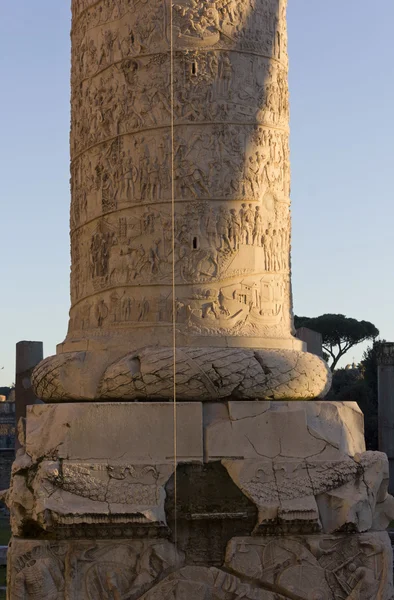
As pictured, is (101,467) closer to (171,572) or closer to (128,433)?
(128,433)

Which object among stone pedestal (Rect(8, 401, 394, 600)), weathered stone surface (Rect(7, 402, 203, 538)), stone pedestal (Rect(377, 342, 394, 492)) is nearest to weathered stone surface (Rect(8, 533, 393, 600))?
stone pedestal (Rect(8, 401, 394, 600))

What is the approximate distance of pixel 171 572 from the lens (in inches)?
236

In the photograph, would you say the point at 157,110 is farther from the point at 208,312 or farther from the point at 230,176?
the point at 208,312

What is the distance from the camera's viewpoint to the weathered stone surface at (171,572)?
5.98 m

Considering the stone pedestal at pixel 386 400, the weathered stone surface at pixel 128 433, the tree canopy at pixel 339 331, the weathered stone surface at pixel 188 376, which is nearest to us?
the weathered stone surface at pixel 128 433

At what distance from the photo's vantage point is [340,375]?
37.9 metres

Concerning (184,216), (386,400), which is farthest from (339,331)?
(184,216)

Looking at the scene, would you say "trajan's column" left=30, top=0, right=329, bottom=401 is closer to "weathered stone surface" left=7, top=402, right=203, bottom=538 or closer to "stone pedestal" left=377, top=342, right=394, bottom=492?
"weathered stone surface" left=7, top=402, right=203, bottom=538

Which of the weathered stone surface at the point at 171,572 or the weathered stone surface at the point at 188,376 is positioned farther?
the weathered stone surface at the point at 188,376

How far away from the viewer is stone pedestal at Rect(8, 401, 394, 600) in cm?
600

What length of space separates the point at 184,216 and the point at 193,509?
6.08 ft

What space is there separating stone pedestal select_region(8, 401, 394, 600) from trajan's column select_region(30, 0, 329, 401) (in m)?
0.26

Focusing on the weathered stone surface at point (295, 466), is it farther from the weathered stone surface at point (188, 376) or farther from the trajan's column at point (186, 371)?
the weathered stone surface at point (188, 376)

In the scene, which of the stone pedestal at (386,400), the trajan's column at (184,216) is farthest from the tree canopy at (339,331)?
the trajan's column at (184,216)
